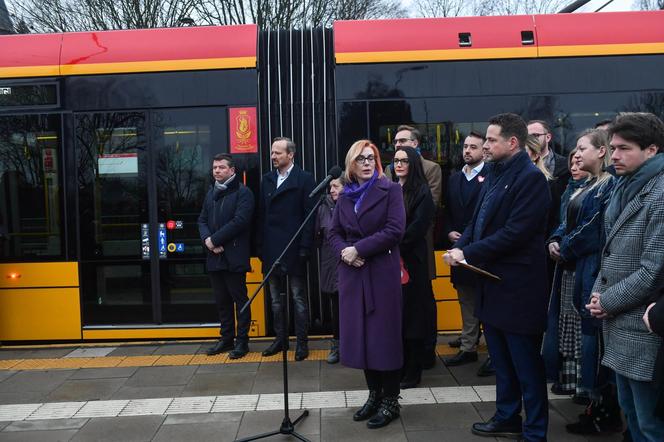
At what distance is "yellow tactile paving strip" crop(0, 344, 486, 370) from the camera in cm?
521

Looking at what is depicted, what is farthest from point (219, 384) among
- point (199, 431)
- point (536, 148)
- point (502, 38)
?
point (502, 38)

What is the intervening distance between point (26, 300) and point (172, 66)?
2810 mm

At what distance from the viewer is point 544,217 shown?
3.27 metres

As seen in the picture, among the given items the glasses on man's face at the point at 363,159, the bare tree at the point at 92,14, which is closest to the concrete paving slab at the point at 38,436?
the glasses on man's face at the point at 363,159

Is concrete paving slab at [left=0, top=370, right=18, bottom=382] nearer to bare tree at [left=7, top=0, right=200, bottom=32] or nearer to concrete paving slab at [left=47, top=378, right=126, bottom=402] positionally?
concrete paving slab at [left=47, top=378, right=126, bottom=402]

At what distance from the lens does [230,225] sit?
5.22 meters

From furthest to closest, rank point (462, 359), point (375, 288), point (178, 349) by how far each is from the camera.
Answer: point (178, 349), point (462, 359), point (375, 288)

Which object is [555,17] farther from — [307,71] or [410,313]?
[410,313]

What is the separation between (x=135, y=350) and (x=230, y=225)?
1.71 metres

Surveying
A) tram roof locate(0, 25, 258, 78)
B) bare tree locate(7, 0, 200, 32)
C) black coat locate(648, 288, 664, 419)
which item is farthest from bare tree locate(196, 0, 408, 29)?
black coat locate(648, 288, 664, 419)

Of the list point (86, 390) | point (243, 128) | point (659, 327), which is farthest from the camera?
point (243, 128)

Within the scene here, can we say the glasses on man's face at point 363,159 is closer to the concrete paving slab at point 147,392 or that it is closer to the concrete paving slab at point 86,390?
the concrete paving slab at point 147,392

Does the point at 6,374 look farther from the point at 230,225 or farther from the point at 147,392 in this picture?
the point at 230,225

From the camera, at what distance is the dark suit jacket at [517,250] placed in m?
3.22
